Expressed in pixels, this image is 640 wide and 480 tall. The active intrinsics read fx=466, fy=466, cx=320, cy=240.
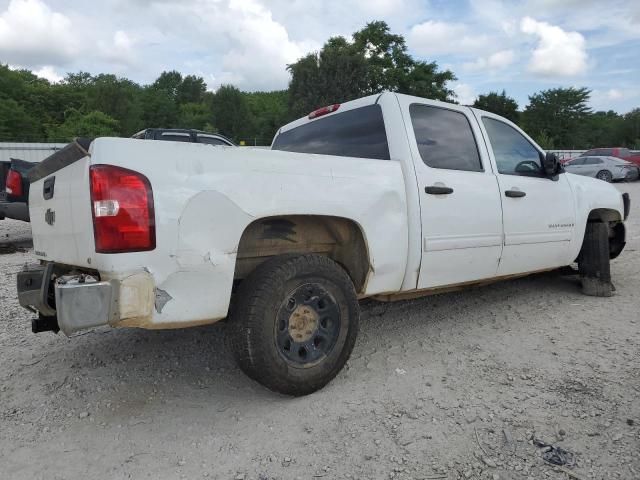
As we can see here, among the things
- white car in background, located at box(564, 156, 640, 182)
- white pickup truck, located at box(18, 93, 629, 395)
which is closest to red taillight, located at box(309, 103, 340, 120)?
white pickup truck, located at box(18, 93, 629, 395)

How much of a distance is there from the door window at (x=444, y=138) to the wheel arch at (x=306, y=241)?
0.84 metres

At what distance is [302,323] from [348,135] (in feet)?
5.44

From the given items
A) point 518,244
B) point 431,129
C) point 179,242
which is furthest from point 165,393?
point 518,244

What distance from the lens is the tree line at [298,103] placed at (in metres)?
46.1

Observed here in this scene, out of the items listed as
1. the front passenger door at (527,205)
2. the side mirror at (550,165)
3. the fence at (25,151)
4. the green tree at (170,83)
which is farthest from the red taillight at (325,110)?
the green tree at (170,83)

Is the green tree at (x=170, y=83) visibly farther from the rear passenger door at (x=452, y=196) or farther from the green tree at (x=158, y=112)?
the rear passenger door at (x=452, y=196)

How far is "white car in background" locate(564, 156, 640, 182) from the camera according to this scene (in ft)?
67.7

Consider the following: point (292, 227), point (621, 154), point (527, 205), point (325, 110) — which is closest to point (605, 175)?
point (621, 154)

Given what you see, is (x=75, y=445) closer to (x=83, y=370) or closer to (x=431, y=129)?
(x=83, y=370)

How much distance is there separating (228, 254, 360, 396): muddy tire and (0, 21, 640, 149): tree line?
3425 cm

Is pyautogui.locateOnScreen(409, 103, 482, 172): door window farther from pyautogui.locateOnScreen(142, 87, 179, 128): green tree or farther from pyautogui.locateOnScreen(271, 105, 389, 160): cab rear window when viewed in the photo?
pyautogui.locateOnScreen(142, 87, 179, 128): green tree

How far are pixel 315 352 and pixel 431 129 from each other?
1.95m

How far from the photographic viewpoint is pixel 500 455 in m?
2.23

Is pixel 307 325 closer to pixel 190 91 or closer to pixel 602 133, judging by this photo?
pixel 602 133
